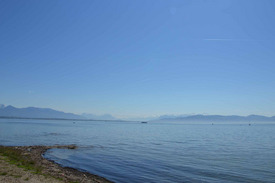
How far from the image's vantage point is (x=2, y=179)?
15.8 m

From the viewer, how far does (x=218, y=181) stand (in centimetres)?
2098

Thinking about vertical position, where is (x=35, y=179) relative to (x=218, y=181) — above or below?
above

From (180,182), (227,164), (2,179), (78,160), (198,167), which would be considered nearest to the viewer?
(2,179)

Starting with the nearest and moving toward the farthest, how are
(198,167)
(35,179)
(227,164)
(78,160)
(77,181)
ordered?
(35,179) → (77,181) → (198,167) → (227,164) → (78,160)

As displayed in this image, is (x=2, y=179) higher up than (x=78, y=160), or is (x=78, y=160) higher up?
(x=2, y=179)

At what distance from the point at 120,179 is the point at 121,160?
369 inches

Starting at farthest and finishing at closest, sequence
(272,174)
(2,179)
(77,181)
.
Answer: (272,174), (77,181), (2,179)

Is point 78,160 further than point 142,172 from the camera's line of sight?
Yes

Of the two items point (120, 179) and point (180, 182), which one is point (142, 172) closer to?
point (120, 179)

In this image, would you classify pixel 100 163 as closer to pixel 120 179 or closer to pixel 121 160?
pixel 121 160

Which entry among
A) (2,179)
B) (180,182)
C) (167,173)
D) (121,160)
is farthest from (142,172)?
(2,179)

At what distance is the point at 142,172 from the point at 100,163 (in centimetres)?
763

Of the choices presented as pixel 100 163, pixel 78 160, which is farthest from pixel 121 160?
pixel 78 160

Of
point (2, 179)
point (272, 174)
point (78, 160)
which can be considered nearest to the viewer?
point (2, 179)
